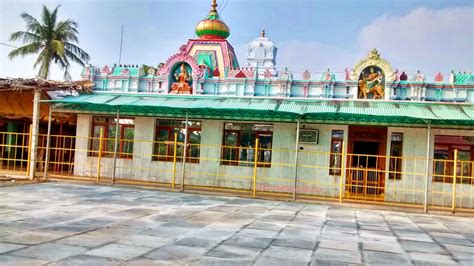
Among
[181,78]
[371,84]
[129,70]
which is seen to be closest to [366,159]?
[371,84]

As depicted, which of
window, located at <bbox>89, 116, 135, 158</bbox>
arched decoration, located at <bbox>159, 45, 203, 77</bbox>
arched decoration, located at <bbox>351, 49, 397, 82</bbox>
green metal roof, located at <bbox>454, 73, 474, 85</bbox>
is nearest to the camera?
green metal roof, located at <bbox>454, 73, 474, 85</bbox>

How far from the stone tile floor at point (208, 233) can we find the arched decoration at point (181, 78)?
17.9 feet

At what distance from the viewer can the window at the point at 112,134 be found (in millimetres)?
16609

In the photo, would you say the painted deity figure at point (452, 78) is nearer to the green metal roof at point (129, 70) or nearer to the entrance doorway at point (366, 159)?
the entrance doorway at point (366, 159)

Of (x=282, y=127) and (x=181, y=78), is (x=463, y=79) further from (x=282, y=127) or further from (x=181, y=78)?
(x=181, y=78)

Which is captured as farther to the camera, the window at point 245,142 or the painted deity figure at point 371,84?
the window at point 245,142

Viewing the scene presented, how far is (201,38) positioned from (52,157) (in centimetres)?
876

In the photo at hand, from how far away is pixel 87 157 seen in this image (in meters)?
16.7

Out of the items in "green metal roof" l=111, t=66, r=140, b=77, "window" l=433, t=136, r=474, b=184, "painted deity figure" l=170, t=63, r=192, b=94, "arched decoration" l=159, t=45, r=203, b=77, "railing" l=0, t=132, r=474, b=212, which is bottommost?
"railing" l=0, t=132, r=474, b=212

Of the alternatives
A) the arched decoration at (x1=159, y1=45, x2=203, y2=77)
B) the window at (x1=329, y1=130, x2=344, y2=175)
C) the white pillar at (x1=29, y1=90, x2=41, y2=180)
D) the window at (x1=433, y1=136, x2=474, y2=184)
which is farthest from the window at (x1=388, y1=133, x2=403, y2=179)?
the white pillar at (x1=29, y1=90, x2=41, y2=180)

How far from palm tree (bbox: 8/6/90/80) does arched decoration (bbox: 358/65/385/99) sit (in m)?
20.6

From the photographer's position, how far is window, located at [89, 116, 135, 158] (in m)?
16.6

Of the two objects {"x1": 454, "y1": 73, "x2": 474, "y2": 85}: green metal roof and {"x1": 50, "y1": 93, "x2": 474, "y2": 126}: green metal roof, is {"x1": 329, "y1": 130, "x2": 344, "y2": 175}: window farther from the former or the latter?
{"x1": 454, "y1": 73, "x2": 474, "y2": 85}: green metal roof

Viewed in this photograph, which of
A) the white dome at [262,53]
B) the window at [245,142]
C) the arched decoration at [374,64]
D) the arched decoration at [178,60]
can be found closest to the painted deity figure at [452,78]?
the arched decoration at [374,64]
